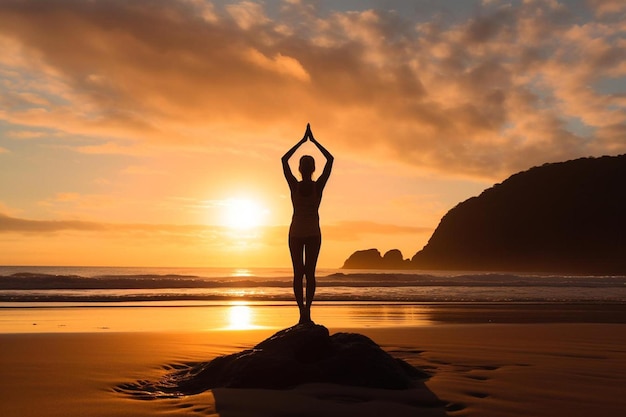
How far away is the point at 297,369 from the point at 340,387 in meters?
0.49

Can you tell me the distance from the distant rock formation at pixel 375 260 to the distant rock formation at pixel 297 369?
14147 centimetres

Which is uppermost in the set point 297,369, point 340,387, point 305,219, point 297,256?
point 305,219

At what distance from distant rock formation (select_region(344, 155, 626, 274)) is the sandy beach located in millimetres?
100006

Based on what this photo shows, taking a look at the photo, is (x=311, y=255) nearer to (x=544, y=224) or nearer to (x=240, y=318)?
(x=240, y=318)

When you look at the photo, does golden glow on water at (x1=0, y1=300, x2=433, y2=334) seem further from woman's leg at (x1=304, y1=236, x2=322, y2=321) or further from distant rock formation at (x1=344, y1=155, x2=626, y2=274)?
distant rock formation at (x1=344, y1=155, x2=626, y2=274)

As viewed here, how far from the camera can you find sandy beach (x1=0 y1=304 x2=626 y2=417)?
468 centimetres

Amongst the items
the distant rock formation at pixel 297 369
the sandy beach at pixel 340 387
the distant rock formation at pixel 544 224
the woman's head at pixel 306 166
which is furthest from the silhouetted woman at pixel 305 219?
the distant rock formation at pixel 544 224

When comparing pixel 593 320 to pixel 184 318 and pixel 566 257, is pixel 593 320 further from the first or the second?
pixel 566 257

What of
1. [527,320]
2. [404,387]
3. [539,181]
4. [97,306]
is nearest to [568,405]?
[404,387]

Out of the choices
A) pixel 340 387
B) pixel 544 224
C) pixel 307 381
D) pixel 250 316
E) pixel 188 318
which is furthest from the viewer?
pixel 544 224

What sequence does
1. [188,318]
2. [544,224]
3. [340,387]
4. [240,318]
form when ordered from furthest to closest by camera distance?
[544,224]
[240,318]
[188,318]
[340,387]

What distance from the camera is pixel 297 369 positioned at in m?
Result: 5.55

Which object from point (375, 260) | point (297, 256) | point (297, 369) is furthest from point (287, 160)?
point (375, 260)

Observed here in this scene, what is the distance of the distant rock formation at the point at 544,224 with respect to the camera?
109 metres
